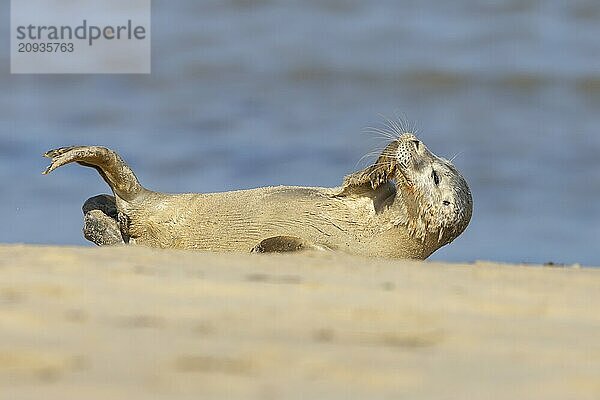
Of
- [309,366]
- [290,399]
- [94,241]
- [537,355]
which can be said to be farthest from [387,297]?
[94,241]

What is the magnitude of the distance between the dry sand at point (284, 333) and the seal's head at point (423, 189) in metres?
3.05

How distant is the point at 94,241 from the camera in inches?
372

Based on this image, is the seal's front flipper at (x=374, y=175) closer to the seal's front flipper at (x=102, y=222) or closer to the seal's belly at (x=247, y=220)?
the seal's belly at (x=247, y=220)

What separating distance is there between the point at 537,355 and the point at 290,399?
0.93 metres

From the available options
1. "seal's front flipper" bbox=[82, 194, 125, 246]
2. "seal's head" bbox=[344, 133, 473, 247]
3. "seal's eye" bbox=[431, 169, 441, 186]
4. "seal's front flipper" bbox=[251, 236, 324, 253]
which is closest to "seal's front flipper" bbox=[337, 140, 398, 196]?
"seal's head" bbox=[344, 133, 473, 247]

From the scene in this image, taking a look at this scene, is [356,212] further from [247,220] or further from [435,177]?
[247,220]

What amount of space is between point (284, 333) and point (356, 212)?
5.23 m

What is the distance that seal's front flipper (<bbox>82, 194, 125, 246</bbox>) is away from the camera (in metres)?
9.31

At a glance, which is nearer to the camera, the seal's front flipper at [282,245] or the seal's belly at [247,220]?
the seal's front flipper at [282,245]

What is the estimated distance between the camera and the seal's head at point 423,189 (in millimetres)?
8352

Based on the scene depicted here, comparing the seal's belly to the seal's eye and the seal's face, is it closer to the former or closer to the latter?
the seal's face

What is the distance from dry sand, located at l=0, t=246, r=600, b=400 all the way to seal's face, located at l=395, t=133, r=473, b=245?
3.05m

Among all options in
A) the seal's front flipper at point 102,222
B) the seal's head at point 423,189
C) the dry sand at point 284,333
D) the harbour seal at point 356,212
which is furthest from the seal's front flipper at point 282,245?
the dry sand at point 284,333

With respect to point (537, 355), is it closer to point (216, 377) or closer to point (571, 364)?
point (571, 364)
